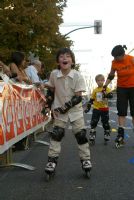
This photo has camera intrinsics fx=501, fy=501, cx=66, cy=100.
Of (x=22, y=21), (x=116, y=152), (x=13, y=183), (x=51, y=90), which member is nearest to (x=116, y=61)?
(x=116, y=152)

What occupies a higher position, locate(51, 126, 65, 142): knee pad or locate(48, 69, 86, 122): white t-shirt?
locate(48, 69, 86, 122): white t-shirt

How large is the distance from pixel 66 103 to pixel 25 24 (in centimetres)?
1720

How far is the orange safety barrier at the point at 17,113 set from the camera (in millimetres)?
6309

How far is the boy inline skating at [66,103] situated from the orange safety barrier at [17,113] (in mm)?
606

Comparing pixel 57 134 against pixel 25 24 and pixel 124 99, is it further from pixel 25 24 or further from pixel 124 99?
pixel 25 24

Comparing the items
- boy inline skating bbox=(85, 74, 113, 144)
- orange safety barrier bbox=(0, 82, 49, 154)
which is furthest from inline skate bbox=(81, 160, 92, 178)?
boy inline skating bbox=(85, 74, 113, 144)

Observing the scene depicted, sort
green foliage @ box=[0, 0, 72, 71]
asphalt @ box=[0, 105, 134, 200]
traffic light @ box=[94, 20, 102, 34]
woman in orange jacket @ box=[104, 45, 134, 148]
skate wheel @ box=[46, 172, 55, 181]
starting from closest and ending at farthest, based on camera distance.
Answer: asphalt @ box=[0, 105, 134, 200], skate wheel @ box=[46, 172, 55, 181], woman in orange jacket @ box=[104, 45, 134, 148], green foliage @ box=[0, 0, 72, 71], traffic light @ box=[94, 20, 102, 34]

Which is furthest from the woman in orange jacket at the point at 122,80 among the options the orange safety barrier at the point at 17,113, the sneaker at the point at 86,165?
the sneaker at the point at 86,165

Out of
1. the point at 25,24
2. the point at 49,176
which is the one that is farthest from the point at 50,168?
the point at 25,24

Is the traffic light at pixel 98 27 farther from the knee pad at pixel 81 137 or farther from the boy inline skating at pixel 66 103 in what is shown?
the knee pad at pixel 81 137

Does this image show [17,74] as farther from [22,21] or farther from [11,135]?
[22,21]

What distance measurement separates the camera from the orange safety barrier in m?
6.31

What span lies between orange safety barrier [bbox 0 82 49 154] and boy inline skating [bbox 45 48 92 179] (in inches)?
23.9

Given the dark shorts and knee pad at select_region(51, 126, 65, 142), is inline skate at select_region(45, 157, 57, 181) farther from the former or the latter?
the dark shorts
